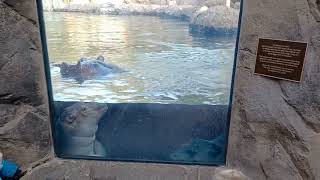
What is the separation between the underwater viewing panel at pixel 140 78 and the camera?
2064mm

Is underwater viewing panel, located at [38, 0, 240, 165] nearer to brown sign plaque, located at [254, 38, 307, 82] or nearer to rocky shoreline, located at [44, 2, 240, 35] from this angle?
rocky shoreline, located at [44, 2, 240, 35]

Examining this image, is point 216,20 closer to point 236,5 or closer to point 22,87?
point 236,5

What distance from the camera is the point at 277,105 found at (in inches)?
74.0

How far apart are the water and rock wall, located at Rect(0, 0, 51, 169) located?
0.11 metres

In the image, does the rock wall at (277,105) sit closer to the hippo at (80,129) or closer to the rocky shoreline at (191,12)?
the rocky shoreline at (191,12)

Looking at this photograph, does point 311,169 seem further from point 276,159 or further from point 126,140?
point 126,140

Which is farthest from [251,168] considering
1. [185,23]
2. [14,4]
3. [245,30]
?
[14,4]

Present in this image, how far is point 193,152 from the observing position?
2.29m

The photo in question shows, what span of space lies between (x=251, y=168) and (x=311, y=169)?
0.37 metres

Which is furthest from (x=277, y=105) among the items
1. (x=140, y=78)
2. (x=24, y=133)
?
(x=24, y=133)

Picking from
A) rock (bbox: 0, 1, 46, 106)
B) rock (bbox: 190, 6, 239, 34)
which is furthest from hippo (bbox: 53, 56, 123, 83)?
rock (bbox: 190, 6, 239, 34)

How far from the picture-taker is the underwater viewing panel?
206 cm

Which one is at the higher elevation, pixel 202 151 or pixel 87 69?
pixel 87 69

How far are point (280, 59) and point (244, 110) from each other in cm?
39
